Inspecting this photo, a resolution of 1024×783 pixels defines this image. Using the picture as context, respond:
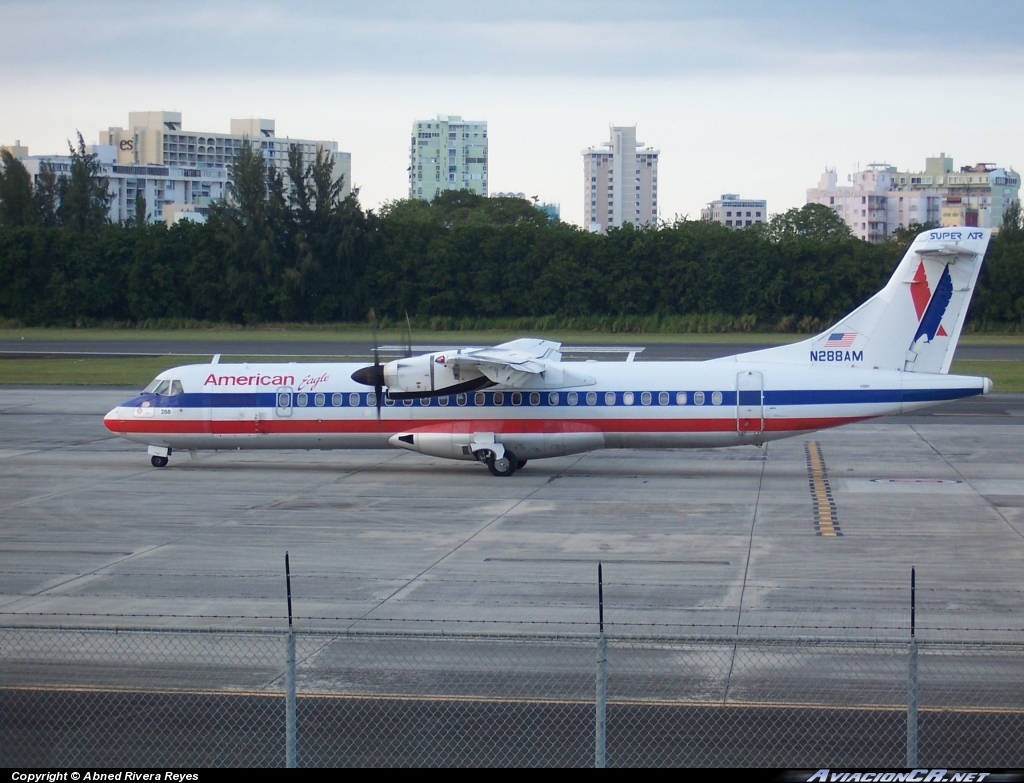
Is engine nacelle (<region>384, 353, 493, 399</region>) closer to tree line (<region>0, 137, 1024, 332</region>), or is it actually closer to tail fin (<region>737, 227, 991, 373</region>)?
tail fin (<region>737, 227, 991, 373</region>)

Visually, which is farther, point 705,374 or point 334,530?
point 705,374

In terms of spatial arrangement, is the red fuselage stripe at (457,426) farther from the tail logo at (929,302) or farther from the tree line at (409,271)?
the tree line at (409,271)

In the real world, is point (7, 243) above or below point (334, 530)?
above

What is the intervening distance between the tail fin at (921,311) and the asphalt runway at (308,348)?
90.6 ft

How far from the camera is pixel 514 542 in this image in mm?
19312

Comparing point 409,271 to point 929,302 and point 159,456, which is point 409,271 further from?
point 929,302

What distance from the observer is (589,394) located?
86.5 ft

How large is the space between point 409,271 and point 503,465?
60.9m

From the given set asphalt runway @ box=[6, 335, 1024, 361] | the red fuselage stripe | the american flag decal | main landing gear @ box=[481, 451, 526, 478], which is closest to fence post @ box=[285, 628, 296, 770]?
main landing gear @ box=[481, 451, 526, 478]

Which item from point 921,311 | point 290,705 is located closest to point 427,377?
point 921,311

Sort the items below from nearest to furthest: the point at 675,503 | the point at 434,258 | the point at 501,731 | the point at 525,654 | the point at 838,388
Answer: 1. the point at 501,731
2. the point at 525,654
3. the point at 675,503
4. the point at 838,388
5. the point at 434,258
